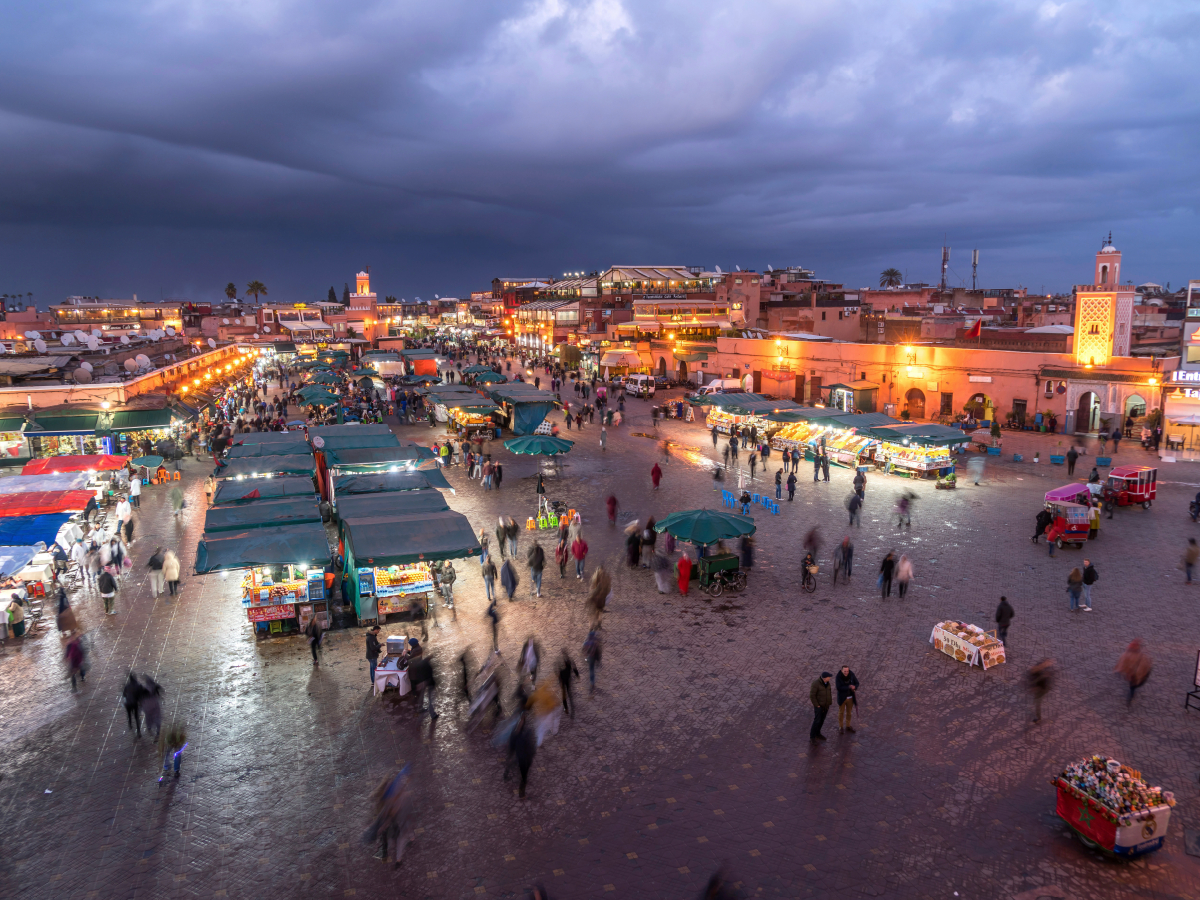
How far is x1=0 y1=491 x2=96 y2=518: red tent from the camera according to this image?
50.2 ft

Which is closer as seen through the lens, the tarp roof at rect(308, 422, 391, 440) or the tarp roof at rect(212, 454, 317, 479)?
the tarp roof at rect(212, 454, 317, 479)

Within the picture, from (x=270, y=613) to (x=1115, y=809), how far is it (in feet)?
38.1

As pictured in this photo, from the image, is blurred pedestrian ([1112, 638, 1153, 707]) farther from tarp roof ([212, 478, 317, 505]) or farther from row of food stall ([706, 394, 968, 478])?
tarp roof ([212, 478, 317, 505])

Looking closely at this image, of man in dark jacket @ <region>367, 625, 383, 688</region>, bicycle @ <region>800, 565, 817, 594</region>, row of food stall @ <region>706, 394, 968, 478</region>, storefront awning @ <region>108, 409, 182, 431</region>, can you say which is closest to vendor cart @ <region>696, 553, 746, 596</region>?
bicycle @ <region>800, 565, 817, 594</region>

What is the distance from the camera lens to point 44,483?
57.3 ft

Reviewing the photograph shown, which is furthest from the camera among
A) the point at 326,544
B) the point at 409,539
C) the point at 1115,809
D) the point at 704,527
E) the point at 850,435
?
the point at 850,435

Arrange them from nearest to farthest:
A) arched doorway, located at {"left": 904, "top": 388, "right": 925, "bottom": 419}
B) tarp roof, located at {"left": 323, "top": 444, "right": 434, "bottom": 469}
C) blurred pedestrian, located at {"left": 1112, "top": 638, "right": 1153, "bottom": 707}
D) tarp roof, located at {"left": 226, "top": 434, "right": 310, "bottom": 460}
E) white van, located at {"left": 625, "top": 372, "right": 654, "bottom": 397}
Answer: blurred pedestrian, located at {"left": 1112, "top": 638, "right": 1153, "bottom": 707} → tarp roof, located at {"left": 323, "top": 444, "right": 434, "bottom": 469} → tarp roof, located at {"left": 226, "top": 434, "right": 310, "bottom": 460} → arched doorway, located at {"left": 904, "top": 388, "right": 925, "bottom": 419} → white van, located at {"left": 625, "top": 372, "right": 654, "bottom": 397}

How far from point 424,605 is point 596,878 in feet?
22.1

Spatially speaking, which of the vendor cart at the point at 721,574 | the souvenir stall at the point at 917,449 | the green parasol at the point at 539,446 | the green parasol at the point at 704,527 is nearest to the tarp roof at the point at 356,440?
the green parasol at the point at 539,446

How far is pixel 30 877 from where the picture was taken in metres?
6.84

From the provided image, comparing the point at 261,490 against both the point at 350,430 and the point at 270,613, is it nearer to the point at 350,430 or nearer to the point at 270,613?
the point at 270,613

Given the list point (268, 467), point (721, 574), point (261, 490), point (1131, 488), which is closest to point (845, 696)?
point (721, 574)

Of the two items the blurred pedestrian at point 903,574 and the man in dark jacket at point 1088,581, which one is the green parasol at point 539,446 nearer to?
the blurred pedestrian at point 903,574

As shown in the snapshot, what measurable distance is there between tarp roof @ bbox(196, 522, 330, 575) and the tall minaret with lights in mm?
30532
